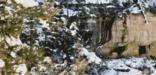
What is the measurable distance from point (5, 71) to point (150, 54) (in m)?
6.74

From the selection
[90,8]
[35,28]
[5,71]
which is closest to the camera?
[5,71]

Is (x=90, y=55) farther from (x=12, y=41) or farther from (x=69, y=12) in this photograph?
(x=12, y=41)

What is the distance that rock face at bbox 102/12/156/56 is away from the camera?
1009 centimetres

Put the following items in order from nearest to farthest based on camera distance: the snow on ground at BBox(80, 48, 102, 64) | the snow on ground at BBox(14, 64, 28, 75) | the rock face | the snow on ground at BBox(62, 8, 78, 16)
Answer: the snow on ground at BBox(14, 64, 28, 75) → the snow on ground at BBox(80, 48, 102, 64) → the snow on ground at BBox(62, 8, 78, 16) → the rock face

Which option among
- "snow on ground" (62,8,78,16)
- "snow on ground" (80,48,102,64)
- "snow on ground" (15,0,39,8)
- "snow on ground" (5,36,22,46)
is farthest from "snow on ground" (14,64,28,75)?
"snow on ground" (62,8,78,16)

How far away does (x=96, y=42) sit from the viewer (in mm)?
10070

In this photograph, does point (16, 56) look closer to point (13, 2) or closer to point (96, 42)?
point (13, 2)

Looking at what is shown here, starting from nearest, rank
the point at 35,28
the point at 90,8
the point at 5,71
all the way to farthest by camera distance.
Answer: the point at 5,71
the point at 35,28
the point at 90,8

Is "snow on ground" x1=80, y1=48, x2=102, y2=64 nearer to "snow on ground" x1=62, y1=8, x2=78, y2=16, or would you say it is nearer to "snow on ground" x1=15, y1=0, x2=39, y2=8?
"snow on ground" x1=62, y1=8, x2=78, y2=16

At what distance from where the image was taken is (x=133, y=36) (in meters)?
10.3

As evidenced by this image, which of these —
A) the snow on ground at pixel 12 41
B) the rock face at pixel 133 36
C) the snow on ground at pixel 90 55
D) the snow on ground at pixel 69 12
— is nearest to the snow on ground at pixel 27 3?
the snow on ground at pixel 12 41

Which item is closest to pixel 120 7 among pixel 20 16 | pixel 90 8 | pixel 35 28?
pixel 90 8

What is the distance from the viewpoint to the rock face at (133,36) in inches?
397

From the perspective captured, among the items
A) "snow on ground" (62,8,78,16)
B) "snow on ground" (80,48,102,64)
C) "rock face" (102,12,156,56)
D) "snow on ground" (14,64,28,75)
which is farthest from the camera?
"rock face" (102,12,156,56)
